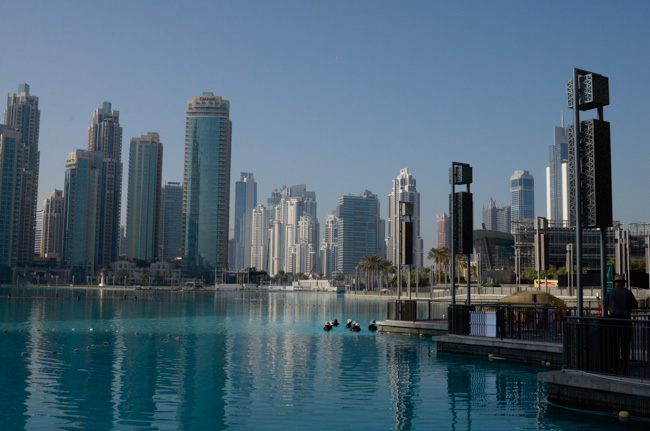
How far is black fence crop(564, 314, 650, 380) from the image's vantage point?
46.7 ft

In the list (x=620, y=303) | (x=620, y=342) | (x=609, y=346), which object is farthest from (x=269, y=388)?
(x=620, y=303)

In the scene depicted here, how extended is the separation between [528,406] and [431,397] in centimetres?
268

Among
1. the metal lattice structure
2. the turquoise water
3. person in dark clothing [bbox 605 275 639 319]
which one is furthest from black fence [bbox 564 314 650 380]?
the metal lattice structure

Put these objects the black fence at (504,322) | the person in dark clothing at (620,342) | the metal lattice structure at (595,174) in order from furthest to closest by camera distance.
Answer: the black fence at (504,322), the metal lattice structure at (595,174), the person in dark clothing at (620,342)

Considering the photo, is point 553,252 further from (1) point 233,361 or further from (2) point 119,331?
(1) point 233,361

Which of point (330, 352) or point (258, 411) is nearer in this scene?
point (258, 411)

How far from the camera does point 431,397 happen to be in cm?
1750

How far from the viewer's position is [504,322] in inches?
998

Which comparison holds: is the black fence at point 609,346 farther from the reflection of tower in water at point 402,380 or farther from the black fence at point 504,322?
the black fence at point 504,322

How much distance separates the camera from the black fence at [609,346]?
46.7ft

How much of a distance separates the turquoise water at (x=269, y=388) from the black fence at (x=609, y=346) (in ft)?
3.89

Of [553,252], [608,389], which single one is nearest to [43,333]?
[608,389]

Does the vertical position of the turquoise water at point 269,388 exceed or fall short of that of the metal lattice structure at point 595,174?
it falls short

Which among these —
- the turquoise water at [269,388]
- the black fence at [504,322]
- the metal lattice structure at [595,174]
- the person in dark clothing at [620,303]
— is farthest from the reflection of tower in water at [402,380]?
the metal lattice structure at [595,174]
